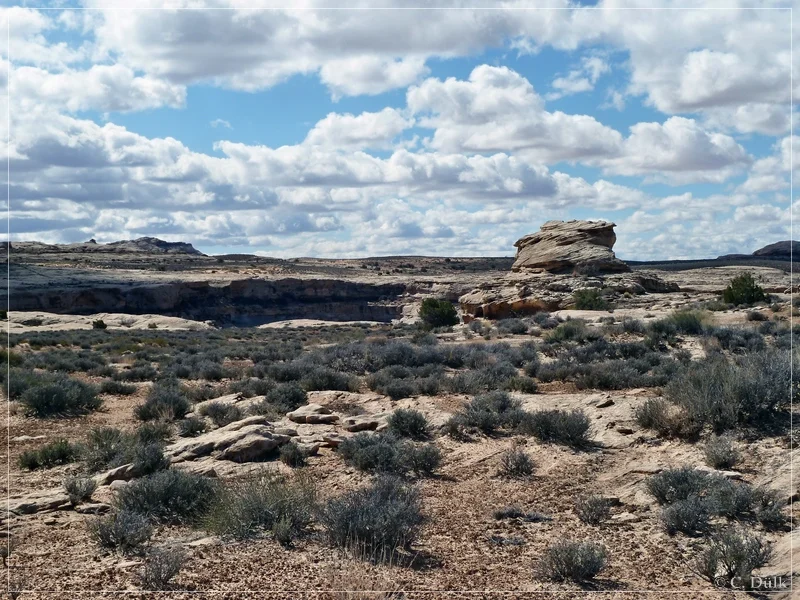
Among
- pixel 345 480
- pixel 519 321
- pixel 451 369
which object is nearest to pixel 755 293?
pixel 519 321

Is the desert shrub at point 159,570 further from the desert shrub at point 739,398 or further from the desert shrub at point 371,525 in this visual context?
the desert shrub at point 739,398

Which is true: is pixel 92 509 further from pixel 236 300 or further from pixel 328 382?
pixel 236 300

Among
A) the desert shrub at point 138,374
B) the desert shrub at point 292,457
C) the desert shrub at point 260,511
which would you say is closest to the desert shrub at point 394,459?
the desert shrub at point 292,457

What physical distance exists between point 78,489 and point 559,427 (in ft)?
22.1

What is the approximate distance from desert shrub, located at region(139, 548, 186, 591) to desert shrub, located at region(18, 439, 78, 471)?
18.8 ft

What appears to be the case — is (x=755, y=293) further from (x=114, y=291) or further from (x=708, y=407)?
(x=114, y=291)

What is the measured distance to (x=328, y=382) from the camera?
1686 cm

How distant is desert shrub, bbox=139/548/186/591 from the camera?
228 inches

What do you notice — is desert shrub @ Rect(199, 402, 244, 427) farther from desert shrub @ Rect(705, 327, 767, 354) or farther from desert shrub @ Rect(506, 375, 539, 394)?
desert shrub @ Rect(705, 327, 767, 354)

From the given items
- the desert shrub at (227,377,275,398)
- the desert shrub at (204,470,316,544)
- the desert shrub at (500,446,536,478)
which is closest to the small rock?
the desert shrub at (204,470,316,544)

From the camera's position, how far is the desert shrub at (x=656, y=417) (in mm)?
10289

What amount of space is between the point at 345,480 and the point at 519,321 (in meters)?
22.3

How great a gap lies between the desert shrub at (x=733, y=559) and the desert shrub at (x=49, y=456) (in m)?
9.16

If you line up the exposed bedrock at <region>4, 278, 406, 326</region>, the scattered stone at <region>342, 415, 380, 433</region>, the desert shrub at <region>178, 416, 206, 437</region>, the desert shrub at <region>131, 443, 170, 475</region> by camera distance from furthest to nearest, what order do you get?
the exposed bedrock at <region>4, 278, 406, 326</region>, the desert shrub at <region>178, 416, 206, 437</region>, the scattered stone at <region>342, 415, 380, 433</region>, the desert shrub at <region>131, 443, 170, 475</region>
